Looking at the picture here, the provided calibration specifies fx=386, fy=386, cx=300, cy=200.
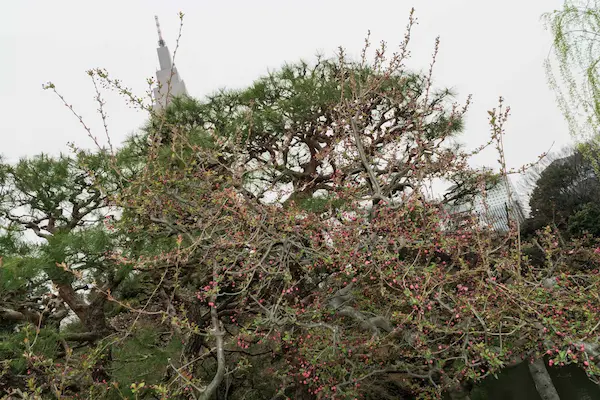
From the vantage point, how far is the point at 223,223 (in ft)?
12.4

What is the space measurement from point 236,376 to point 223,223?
113 inches

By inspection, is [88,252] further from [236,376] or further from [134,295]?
[236,376]

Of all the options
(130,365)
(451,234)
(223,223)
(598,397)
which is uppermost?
(223,223)

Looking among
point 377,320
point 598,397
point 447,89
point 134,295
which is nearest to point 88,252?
point 134,295

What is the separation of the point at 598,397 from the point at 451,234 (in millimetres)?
5771

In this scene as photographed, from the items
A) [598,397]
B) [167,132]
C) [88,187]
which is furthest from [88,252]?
[598,397]

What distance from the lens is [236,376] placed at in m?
5.48

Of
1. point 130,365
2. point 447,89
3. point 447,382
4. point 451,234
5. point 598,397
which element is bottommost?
point 598,397

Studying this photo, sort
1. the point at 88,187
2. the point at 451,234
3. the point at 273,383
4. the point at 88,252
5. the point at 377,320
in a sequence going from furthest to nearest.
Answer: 1. the point at 88,187
2. the point at 273,383
3. the point at 88,252
4. the point at 451,234
5. the point at 377,320

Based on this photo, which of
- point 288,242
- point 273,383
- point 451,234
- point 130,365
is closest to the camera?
point 288,242

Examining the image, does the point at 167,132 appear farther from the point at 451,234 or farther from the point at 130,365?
the point at 451,234

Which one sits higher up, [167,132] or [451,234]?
[167,132]

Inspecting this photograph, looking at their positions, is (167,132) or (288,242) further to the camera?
(167,132)

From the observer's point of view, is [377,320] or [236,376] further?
[236,376]
